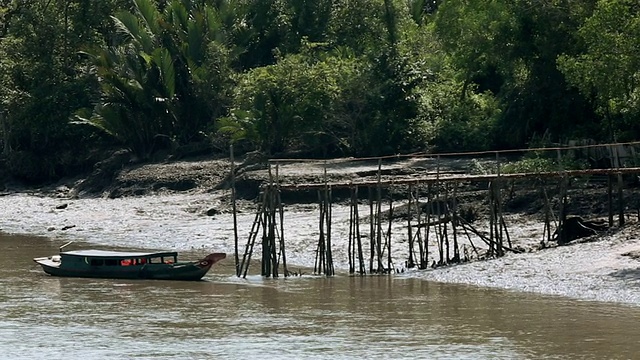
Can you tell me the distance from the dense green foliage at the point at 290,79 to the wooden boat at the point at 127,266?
1067 centimetres

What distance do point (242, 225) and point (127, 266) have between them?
8.65 m

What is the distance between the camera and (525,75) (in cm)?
4212

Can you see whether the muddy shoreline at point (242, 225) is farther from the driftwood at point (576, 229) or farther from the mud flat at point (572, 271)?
the driftwood at point (576, 229)

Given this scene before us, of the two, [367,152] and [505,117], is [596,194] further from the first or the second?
[367,152]

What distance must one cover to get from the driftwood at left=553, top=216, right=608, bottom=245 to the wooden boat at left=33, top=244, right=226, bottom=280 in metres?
8.23

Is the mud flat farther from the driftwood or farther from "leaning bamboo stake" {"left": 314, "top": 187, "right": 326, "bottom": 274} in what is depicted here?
"leaning bamboo stake" {"left": 314, "top": 187, "right": 326, "bottom": 274}

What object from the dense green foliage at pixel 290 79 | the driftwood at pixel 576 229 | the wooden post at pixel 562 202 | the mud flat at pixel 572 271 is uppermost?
the dense green foliage at pixel 290 79

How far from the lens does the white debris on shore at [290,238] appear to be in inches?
1033

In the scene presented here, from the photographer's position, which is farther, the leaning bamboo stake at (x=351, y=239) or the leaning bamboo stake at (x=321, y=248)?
the leaning bamboo stake at (x=351, y=239)

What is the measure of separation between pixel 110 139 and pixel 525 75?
22575 mm

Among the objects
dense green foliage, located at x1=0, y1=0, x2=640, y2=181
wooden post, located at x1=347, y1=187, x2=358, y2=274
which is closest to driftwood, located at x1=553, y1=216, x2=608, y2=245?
dense green foliage, located at x1=0, y1=0, x2=640, y2=181

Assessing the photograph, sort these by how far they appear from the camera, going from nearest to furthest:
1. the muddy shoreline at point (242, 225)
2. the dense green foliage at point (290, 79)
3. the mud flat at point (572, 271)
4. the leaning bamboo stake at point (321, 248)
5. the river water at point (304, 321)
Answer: the river water at point (304, 321)
the mud flat at point (572, 271)
the muddy shoreline at point (242, 225)
the leaning bamboo stake at point (321, 248)
the dense green foliage at point (290, 79)

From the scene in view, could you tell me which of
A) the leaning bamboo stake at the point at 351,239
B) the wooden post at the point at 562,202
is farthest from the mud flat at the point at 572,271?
the leaning bamboo stake at the point at 351,239

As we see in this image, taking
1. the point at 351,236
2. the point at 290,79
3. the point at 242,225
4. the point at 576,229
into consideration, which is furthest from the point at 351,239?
the point at 290,79
